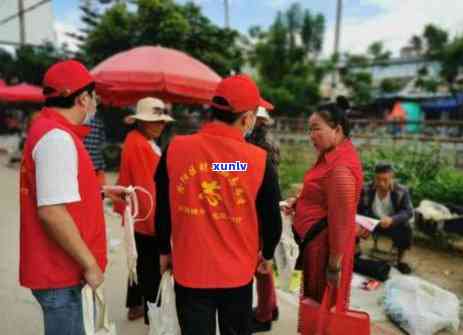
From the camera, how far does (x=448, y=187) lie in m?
5.08

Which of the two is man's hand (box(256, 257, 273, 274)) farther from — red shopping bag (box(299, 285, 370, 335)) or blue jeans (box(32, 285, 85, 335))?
blue jeans (box(32, 285, 85, 335))

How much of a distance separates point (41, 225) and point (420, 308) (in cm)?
285

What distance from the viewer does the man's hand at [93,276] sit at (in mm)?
1563

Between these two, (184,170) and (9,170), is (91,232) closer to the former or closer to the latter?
(184,170)

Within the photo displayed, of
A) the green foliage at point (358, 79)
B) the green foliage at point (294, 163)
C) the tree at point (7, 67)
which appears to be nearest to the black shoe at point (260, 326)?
the green foliage at point (294, 163)

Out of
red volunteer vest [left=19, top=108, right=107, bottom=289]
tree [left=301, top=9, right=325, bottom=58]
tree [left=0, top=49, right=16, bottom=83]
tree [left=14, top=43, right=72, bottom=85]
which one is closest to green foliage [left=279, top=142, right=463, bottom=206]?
red volunteer vest [left=19, top=108, right=107, bottom=289]

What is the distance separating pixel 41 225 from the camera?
5.06 ft

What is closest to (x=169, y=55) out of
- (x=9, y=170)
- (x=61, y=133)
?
(x=61, y=133)

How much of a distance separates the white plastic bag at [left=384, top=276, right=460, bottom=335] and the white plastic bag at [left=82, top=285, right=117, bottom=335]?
7.75 ft

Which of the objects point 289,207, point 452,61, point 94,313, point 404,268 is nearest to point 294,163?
point 404,268

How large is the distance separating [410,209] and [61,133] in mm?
3779

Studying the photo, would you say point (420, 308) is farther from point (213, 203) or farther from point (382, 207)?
point (213, 203)

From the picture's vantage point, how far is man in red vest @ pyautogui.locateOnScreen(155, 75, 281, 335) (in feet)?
5.57

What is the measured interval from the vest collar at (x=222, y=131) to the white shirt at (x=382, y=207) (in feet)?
9.98
